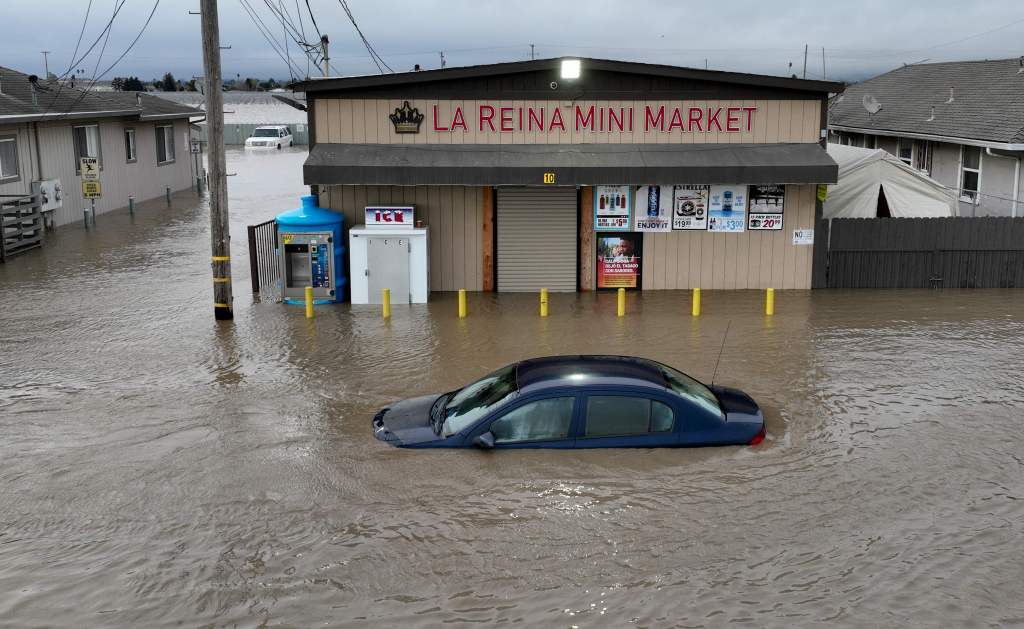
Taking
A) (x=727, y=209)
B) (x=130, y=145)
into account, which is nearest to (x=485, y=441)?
(x=727, y=209)

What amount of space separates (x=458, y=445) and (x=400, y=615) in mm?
2847

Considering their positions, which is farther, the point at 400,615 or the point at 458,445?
the point at 458,445

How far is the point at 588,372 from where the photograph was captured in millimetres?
10688

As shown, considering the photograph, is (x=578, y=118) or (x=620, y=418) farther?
(x=578, y=118)

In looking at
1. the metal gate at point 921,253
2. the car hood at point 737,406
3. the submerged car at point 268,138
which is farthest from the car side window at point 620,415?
the submerged car at point 268,138

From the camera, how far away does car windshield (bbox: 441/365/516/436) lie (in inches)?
419

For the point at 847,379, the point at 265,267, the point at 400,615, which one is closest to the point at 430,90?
the point at 265,267

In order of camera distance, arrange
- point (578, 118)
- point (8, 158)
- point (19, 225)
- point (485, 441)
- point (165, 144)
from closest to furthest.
A: point (485, 441), point (578, 118), point (19, 225), point (8, 158), point (165, 144)

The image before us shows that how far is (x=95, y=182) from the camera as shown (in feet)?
100

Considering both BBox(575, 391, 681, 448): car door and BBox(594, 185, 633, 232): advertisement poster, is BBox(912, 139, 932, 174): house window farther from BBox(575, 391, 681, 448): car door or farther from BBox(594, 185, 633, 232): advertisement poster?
BBox(575, 391, 681, 448): car door

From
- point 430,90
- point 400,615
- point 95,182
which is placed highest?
point 430,90

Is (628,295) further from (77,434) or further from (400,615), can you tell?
(400,615)

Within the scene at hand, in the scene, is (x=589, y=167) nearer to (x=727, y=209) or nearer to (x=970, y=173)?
(x=727, y=209)

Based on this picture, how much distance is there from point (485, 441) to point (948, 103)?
2558 centimetres
